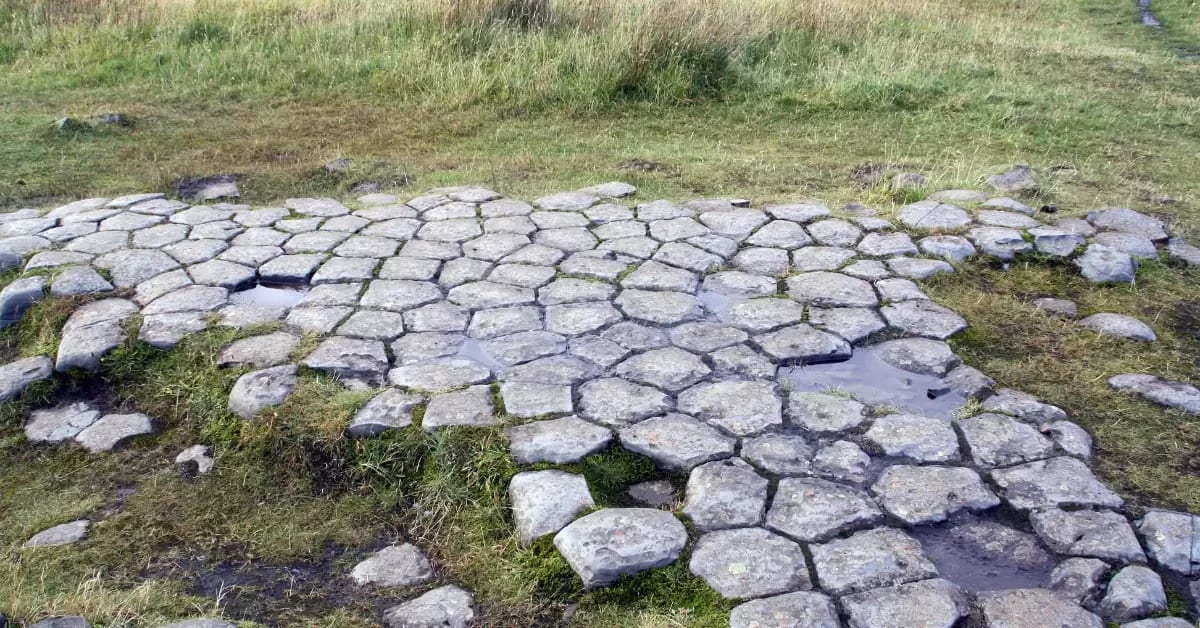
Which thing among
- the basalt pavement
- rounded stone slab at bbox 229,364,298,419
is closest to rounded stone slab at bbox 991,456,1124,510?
the basalt pavement

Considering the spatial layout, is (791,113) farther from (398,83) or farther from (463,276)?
(463,276)

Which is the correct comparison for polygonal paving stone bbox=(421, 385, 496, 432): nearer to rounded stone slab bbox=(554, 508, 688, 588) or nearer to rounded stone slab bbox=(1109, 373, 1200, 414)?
rounded stone slab bbox=(554, 508, 688, 588)

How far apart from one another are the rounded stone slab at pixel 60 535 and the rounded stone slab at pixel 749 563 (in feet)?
5.75

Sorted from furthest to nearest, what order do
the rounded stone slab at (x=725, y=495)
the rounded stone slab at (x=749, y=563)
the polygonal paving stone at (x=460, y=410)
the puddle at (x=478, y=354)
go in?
the puddle at (x=478, y=354)
the polygonal paving stone at (x=460, y=410)
the rounded stone slab at (x=725, y=495)
the rounded stone slab at (x=749, y=563)

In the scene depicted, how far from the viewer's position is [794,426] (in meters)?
2.91

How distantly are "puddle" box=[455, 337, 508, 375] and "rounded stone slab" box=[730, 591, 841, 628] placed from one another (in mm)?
1287

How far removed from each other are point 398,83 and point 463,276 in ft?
11.7

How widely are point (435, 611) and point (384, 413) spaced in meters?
0.78

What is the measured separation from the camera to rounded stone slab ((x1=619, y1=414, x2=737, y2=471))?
275cm

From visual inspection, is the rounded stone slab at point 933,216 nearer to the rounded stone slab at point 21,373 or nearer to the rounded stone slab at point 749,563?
the rounded stone slab at point 749,563

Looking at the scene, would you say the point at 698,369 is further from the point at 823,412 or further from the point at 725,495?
the point at 725,495

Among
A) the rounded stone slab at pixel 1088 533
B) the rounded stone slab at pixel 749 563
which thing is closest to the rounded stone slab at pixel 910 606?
the rounded stone slab at pixel 749 563

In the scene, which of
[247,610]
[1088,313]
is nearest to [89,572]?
[247,610]

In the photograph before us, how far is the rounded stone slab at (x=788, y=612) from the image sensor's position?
2.17m
